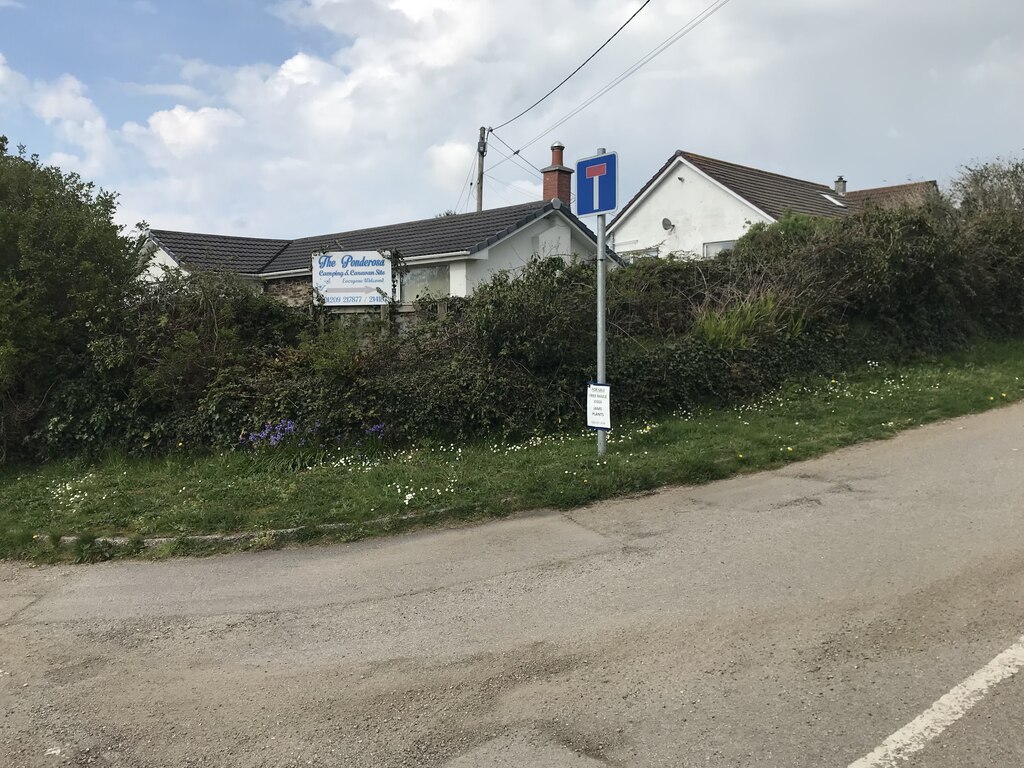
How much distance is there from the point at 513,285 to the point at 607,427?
118 inches

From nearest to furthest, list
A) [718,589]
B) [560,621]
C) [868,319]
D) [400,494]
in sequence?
[560,621] < [718,589] < [400,494] < [868,319]

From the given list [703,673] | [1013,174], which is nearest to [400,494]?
[703,673]

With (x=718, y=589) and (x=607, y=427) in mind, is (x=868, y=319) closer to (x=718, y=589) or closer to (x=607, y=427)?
(x=607, y=427)

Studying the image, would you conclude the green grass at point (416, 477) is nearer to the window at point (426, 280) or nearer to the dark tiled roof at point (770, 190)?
the window at point (426, 280)

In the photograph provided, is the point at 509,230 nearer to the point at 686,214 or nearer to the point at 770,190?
the point at 686,214

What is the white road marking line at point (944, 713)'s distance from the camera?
2939 millimetres

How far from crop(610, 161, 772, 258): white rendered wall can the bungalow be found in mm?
4056

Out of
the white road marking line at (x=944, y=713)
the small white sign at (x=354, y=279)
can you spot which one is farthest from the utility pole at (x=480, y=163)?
the white road marking line at (x=944, y=713)

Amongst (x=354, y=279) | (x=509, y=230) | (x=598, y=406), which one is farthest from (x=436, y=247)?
(x=598, y=406)

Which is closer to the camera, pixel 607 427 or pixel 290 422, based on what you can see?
pixel 607 427

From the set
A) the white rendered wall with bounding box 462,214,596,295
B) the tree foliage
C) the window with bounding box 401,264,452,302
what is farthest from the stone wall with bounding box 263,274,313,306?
the tree foliage

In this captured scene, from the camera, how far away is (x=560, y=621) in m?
4.38

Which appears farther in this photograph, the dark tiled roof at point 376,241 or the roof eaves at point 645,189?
the roof eaves at point 645,189

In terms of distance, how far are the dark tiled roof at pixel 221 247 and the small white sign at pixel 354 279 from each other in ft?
33.1
